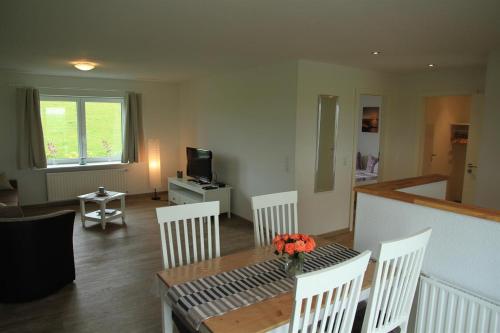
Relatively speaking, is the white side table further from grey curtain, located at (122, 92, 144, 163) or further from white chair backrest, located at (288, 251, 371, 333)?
white chair backrest, located at (288, 251, 371, 333)

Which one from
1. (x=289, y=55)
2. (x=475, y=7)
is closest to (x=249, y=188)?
(x=289, y=55)

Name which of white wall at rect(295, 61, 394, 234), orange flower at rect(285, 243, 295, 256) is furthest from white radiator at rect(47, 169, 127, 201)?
orange flower at rect(285, 243, 295, 256)

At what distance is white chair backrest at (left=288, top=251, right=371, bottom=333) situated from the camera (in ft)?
4.21

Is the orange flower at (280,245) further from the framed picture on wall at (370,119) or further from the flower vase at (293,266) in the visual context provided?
the framed picture on wall at (370,119)

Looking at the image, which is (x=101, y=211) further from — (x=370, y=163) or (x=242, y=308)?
(x=370, y=163)

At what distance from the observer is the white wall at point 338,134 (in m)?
4.42

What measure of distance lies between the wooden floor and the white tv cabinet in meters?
0.47

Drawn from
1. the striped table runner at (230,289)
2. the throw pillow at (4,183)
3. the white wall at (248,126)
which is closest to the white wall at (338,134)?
the white wall at (248,126)

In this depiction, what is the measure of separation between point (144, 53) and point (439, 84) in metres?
4.12

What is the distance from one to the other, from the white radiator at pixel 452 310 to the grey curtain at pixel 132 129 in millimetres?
5981

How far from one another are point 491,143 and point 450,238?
2.00m

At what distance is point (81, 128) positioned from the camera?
659cm

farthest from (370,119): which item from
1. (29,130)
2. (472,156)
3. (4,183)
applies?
(4,183)

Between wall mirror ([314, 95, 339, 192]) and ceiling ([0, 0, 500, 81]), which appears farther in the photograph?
wall mirror ([314, 95, 339, 192])
